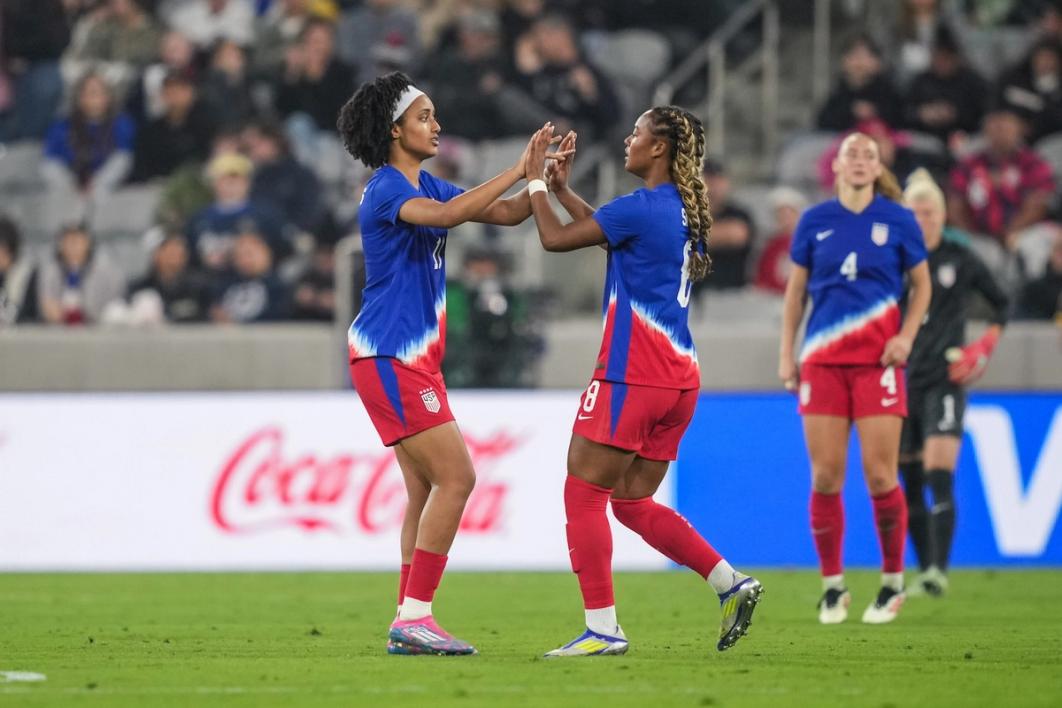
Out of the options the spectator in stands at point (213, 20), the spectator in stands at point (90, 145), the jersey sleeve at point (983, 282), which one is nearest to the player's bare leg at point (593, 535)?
the jersey sleeve at point (983, 282)

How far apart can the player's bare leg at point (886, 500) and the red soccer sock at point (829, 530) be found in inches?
7.8

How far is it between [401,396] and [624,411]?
0.85 m

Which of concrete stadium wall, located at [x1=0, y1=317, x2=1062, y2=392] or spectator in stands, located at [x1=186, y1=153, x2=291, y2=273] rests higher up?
spectator in stands, located at [x1=186, y1=153, x2=291, y2=273]

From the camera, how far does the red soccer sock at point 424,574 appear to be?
6555 mm

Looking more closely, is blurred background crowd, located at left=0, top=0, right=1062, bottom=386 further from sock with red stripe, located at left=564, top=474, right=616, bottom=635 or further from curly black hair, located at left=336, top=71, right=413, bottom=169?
sock with red stripe, located at left=564, top=474, right=616, bottom=635

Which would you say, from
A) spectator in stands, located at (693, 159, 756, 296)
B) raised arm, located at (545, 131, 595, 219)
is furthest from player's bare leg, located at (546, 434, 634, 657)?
spectator in stands, located at (693, 159, 756, 296)

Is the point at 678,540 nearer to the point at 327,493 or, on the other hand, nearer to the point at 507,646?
the point at 507,646

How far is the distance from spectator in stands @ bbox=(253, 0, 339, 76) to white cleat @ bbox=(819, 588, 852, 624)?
10.3 meters

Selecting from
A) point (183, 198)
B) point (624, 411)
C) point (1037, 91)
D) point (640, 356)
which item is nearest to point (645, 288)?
point (640, 356)

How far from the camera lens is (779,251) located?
14477mm

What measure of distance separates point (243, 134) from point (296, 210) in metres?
1.13

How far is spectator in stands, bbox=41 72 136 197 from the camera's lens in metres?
16.6

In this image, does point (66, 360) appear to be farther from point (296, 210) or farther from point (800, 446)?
point (800, 446)

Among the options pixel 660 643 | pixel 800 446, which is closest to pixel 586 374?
pixel 800 446
